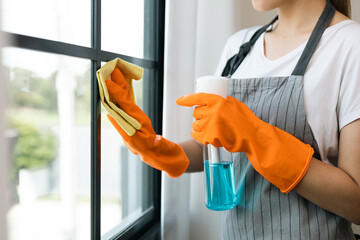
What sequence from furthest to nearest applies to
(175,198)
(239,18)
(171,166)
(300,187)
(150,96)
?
(239,18) < (150,96) < (175,198) < (171,166) < (300,187)

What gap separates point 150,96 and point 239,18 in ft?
1.94

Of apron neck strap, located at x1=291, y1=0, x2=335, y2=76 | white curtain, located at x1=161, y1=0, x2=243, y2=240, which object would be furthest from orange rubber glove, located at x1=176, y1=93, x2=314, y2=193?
white curtain, located at x1=161, y1=0, x2=243, y2=240

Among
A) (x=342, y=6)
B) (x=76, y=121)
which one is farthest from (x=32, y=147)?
(x=342, y=6)

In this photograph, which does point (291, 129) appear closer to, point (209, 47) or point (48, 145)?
point (209, 47)

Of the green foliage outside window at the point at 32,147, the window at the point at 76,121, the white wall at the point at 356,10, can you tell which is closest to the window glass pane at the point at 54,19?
the window at the point at 76,121

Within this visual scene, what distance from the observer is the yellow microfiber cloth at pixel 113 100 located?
73 cm


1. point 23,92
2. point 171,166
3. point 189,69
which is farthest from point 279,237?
point 23,92

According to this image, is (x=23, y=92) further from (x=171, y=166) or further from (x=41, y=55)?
(x=171, y=166)

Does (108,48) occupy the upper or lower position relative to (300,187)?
upper

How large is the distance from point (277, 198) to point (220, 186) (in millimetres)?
160

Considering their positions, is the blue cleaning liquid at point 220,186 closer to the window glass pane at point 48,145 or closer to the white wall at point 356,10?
the window glass pane at point 48,145

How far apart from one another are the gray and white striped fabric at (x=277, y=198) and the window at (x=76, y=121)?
18.1 inches

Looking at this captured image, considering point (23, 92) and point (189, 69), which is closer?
point (23, 92)

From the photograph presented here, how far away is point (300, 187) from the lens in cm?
78
